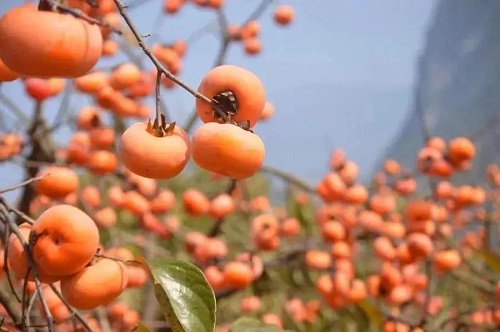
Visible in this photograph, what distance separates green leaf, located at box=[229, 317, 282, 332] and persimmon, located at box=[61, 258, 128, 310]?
0.26 meters

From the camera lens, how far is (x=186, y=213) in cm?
184

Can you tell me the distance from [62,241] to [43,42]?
17 centimetres

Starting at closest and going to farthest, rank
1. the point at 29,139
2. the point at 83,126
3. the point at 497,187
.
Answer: the point at 29,139, the point at 83,126, the point at 497,187

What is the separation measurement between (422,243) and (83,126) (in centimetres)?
90

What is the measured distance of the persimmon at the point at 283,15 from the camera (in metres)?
2.20

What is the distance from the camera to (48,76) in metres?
0.41

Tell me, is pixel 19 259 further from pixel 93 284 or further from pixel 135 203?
pixel 135 203

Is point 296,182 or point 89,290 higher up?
point 89,290

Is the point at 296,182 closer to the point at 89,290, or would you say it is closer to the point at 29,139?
the point at 29,139

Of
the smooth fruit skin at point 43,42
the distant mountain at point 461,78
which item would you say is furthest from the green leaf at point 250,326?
the distant mountain at point 461,78

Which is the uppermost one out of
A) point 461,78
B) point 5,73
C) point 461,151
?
point 5,73

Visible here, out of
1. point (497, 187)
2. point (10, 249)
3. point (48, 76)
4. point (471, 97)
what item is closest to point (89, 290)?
point (10, 249)

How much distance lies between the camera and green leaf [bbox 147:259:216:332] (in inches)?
20.5

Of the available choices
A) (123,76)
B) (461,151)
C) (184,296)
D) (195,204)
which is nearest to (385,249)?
(461,151)
